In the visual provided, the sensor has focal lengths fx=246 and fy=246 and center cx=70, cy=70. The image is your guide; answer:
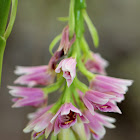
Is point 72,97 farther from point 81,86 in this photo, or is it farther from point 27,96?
point 27,96

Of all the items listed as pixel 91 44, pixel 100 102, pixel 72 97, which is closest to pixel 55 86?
pixel 72 97

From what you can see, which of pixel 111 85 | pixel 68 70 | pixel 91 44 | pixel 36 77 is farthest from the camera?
pixel 91 44

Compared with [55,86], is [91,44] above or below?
above

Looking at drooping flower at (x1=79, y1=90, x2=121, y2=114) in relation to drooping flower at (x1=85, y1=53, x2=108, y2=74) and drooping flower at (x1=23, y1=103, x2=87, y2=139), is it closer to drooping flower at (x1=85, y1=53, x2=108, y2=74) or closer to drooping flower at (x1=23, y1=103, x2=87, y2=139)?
drooping flower at (x1=23, y1=103, x2=87, y2=139)

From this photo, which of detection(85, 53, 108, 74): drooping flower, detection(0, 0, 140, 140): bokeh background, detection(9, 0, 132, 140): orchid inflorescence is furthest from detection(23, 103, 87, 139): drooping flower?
detection(0, 0, 140, 140): bokeh background

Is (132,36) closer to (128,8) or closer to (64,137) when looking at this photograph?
(128,8)

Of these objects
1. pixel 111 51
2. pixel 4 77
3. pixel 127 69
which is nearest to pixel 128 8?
pixel 111 51

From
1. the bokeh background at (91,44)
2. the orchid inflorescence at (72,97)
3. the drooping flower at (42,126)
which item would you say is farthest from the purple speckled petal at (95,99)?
the bokeh background at (91,44)
